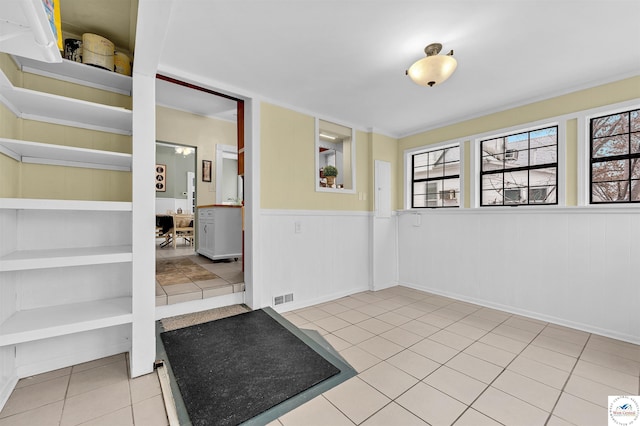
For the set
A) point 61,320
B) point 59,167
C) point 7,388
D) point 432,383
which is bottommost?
point 432,383

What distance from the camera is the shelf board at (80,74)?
1957mm

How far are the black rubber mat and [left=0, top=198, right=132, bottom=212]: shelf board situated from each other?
1240mm

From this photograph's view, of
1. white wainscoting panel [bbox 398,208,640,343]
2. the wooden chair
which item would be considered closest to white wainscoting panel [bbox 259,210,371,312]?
white wainscoting panel [bbox 398,208,640,343]

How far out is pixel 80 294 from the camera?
2.16 meters

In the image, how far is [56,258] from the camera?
5.61 feet

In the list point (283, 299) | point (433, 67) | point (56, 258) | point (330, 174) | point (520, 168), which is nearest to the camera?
point (56, 258)

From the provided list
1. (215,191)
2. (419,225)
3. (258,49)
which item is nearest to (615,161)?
(419,225)

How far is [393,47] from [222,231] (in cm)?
345

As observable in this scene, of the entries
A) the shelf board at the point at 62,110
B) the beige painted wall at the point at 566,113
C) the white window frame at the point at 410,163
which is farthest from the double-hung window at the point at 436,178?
the shelf board at the point at 62,110

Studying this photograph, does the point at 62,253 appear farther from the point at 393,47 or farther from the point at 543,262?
the point at 543,262

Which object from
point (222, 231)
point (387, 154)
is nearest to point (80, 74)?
point (222, 231)

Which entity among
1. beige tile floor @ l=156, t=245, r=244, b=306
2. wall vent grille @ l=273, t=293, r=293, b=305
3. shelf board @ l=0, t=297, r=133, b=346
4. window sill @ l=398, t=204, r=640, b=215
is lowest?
wall vent grille @ l=273, t=293, r=293, b=305

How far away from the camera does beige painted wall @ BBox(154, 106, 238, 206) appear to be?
4871mm

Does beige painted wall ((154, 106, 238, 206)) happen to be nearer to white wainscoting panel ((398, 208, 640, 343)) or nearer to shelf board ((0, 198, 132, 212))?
shelf board ((0, 198, 132, 212))
